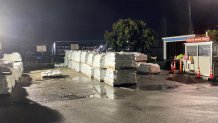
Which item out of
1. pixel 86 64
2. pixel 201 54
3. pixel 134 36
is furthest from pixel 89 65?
pixel 134 36

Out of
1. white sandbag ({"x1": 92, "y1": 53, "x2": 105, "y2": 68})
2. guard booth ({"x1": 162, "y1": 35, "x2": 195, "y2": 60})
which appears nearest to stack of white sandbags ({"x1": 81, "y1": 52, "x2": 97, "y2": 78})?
white sandbag ({"x1": 92, "y1": 53, "x2": 105, "y2": 68})

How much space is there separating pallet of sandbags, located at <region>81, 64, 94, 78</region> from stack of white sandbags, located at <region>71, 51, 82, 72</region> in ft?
4.25

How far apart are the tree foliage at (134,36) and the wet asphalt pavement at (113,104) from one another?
15806 millimetres

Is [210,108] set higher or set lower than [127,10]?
lower

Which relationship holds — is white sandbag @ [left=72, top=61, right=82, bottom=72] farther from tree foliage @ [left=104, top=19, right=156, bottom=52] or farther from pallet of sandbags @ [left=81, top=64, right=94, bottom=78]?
tree foliage @ [left=104, top=19, right=156, bottom=52]

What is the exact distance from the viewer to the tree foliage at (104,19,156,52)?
102 ft

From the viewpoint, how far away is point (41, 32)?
51.9 metres

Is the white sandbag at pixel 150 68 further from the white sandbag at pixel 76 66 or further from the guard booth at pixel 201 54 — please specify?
the white sandbag at pixel 76 66

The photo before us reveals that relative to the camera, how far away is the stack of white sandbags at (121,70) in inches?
626

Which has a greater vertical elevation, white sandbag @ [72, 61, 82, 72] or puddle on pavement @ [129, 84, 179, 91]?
white sandbag @ [72, 61, 82, 72]

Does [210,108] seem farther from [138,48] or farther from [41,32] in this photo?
[41,32]

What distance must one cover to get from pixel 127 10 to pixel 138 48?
1984cm

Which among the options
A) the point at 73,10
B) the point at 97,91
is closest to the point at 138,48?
the point at 97,91

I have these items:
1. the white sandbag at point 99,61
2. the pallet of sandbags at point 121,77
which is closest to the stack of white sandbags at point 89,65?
the white sandbag at point 99,61
